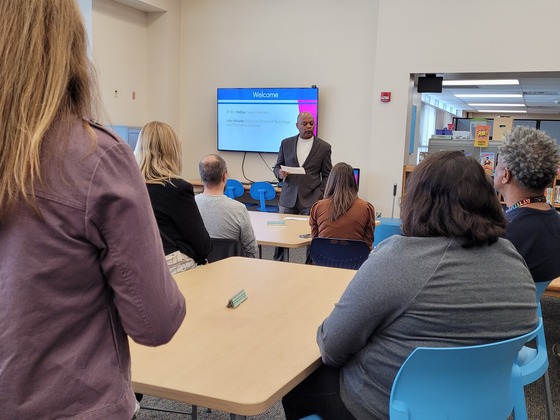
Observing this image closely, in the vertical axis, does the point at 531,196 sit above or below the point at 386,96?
below

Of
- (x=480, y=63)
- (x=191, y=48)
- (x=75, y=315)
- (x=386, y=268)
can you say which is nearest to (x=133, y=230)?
(x=75, y=315)

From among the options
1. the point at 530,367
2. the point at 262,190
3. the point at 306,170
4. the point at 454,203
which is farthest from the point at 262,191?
the point at 454,203

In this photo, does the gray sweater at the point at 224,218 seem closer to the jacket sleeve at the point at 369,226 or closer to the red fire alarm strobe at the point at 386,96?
the jacket sleeve at the point at 369,226

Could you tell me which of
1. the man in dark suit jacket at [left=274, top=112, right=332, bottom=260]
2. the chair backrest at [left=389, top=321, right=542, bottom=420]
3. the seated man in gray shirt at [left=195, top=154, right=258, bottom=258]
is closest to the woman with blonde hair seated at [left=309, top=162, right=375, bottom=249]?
the seated man in gray shirt at [left=195, top=154, right=258, bottom=258]

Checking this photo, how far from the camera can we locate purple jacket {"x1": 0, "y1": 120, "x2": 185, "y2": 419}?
71 cm

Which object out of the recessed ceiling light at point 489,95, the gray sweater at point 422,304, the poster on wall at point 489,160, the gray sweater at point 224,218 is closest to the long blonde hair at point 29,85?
the gray sweater at point 422,304

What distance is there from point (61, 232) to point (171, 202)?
1.56 meters

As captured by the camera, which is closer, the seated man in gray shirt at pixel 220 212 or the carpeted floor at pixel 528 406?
the carpeted floor at pixel 528 406

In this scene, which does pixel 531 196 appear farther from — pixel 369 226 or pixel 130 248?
pixel 130 248

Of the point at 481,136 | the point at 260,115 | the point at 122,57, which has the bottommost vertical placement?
the point at 481,136

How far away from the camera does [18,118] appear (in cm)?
70

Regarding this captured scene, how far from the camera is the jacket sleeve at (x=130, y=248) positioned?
28.4 inches

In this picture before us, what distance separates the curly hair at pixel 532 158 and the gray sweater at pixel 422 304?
3.58 ft

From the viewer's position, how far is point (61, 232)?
0.71m
